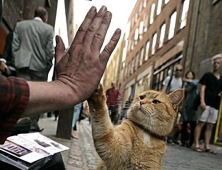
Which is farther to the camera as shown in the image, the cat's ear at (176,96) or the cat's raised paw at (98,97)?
the cat's ear at (176,96)

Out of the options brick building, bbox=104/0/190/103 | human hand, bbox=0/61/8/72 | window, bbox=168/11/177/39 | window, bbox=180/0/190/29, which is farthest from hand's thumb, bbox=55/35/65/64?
window, bbox=168/11/177/39

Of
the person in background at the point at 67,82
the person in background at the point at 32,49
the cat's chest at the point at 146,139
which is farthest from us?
the person in background at the point at 32,49

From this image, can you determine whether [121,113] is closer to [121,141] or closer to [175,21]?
[121,141]

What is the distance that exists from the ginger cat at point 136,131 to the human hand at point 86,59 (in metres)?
0.58

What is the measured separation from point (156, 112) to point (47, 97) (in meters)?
1.74

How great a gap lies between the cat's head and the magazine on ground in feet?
1.96

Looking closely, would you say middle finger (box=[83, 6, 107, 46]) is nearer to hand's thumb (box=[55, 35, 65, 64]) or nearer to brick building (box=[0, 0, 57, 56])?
hand's thumb (box=[55, 35, 65, 64])

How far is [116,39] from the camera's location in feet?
4.46

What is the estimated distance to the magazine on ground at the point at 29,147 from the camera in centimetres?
195

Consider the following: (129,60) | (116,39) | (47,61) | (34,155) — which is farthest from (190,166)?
(129,60)

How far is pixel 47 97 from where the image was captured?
3.54 ft

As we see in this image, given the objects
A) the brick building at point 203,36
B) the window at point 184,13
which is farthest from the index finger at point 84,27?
the window at point 184,13

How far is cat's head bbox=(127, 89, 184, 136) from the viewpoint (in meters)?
2.66

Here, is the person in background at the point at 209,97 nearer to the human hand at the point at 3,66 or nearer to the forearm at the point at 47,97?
the human hand at the point at 3,66
